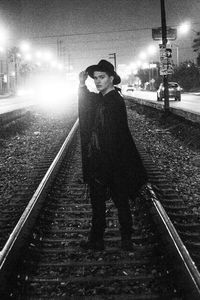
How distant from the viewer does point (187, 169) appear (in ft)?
29.0

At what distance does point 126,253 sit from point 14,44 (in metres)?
100.0

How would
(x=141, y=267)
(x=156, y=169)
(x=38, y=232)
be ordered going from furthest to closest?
(x=156, y=169), (x=38, y=232), (x=141, y=267)

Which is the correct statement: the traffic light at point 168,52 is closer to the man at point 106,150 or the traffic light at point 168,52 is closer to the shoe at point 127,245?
the man at point 106,150

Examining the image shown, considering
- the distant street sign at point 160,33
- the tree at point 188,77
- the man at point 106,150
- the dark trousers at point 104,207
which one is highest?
the tree at point 188,77

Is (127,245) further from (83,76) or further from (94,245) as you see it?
(83,76)

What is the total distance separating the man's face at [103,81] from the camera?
4078 millimetres

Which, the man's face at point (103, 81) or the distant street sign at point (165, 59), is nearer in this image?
the man's face at point (103, 81)

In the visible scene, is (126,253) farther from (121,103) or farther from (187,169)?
(187,169)

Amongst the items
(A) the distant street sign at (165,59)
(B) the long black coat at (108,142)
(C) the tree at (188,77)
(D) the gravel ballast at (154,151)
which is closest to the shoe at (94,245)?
(B) the long black coat at (108,142)

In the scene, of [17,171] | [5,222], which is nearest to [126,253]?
[5,222]

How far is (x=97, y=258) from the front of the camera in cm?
413

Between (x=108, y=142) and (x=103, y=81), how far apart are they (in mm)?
648

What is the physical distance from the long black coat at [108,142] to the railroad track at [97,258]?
416 millimetres

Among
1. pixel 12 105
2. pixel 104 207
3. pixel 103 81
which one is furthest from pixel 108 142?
pixel 12 105
